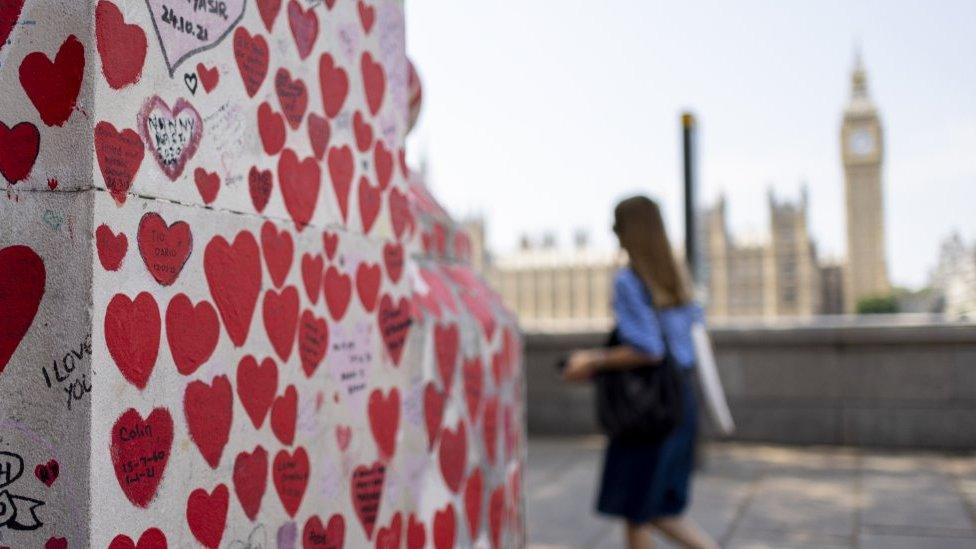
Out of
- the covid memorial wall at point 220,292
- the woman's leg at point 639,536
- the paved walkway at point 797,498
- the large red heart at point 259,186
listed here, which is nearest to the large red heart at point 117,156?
the covid memorial wall at point 220,292

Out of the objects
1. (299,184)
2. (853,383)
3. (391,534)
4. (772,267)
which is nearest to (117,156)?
(299,184)

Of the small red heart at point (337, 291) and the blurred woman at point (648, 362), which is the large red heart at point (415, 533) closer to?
the small red heart at point (337, 291)

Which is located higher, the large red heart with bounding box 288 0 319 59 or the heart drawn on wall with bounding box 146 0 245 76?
the large red heart with bounding box 288 0 319 59

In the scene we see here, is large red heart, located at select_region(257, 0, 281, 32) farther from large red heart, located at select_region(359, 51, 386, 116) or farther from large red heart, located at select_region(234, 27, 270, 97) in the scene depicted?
large red heart, located at select_region(359, 51, 386, 116)

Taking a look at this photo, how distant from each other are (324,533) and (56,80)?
83 cm

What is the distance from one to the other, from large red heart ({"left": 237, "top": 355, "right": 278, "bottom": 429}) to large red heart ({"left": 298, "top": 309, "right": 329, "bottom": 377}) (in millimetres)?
82

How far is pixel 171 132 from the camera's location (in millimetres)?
1271

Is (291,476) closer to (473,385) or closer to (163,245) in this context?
(163,245)

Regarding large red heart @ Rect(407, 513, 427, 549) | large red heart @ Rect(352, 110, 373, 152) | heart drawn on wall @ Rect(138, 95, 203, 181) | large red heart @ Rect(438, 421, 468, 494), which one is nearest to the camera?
heart drawn on wall @ Rect(138, 95, 203, 181)

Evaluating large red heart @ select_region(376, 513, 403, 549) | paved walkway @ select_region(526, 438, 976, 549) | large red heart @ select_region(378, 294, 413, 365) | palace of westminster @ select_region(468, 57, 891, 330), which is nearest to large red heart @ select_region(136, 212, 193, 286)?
large red heart @ select_region(378, 294, 413, 365)

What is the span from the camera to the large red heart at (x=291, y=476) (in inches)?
58.4

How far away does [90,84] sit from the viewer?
3.72ft

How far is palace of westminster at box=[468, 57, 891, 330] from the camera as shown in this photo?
283ft

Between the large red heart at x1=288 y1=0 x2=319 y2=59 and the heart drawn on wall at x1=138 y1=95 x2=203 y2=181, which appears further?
the large red heart at x1=288 y1=0 x2=319 y2=59
